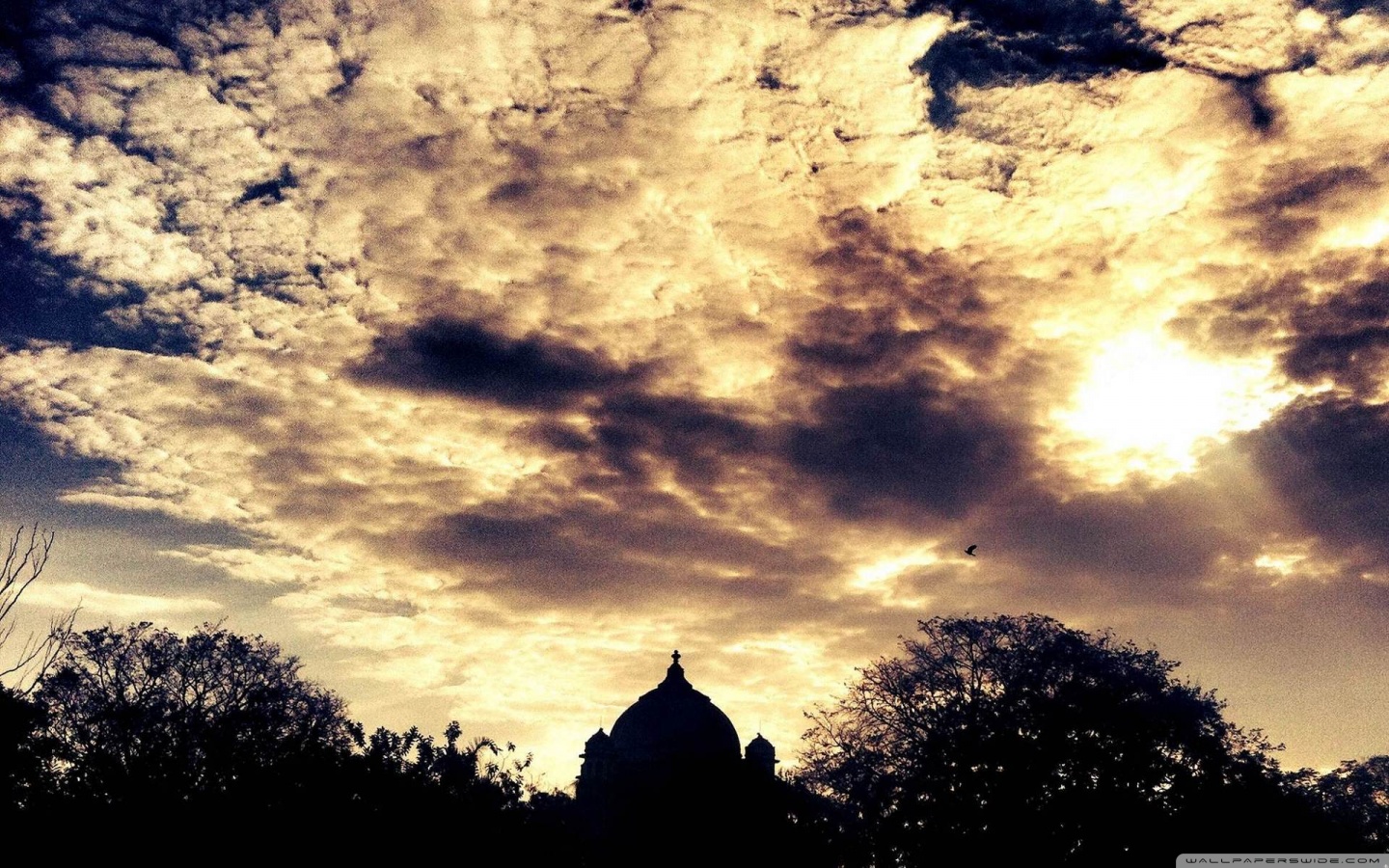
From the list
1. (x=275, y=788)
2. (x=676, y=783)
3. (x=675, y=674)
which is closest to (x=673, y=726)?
(x=675, y=674)

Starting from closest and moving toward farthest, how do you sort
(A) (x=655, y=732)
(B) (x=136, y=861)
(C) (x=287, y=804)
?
(B) (x=136, y=861) → (C) (x=287, y=804) → (A) (x=655, y=732)

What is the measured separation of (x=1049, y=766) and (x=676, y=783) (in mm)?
15603

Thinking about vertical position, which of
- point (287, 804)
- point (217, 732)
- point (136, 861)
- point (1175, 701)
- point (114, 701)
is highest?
point (1175, 701)

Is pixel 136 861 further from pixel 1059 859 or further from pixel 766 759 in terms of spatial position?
pixel 766 759

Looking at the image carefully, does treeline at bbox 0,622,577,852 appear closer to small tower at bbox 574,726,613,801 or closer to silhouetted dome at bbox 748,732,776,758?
small tower at bbox 574,726,613,801

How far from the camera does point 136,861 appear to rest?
12430mm

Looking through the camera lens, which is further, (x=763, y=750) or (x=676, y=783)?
(x=763, y=750)

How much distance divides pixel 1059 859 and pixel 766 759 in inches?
1496

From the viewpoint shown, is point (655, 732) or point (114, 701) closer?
point (114, 701)

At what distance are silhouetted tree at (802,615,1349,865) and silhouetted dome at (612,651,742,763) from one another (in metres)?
15.4

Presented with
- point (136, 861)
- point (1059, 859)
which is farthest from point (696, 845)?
point (136, 861)

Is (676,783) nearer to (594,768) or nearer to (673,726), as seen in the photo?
(673,726)

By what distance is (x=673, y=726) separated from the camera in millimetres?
54906

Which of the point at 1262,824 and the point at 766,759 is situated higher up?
the point at 766,759
